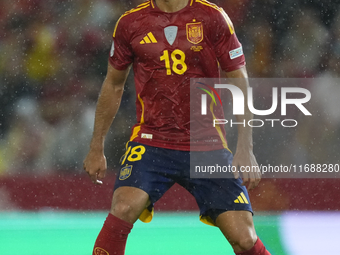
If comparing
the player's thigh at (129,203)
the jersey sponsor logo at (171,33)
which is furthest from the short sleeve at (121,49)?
the player's thigh at (129,203)

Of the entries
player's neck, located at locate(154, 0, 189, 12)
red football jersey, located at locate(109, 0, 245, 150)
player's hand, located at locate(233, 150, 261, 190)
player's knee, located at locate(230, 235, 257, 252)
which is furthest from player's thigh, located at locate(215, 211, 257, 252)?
player's neck, located at locate(154, 0, 189, 12)

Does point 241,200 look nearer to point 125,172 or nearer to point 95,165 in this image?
point 125,172

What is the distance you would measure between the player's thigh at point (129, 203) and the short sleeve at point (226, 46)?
74 centimetres

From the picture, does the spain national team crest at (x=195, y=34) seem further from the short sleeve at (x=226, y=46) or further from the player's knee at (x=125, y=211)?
the player's knee at (x=125, y=211)

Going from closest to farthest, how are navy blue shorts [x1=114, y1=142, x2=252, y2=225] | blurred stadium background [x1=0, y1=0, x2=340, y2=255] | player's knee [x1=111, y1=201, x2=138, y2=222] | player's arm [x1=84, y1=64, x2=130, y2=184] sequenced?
player's knee [x1=111, y1=201, x2=138, y2=222] < navy blue shorts [x1=114, y1=142, x2=252, y2=225] < player's arm [x1=84, y1=64, x2=130, y2=184] < blurred stadium background [x1=0, y1=0, x2=340, y2=255]

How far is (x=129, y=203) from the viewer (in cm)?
242

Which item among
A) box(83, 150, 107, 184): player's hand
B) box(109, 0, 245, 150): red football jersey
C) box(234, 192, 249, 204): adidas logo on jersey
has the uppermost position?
box(109, 0, 245, 150): red football jersey

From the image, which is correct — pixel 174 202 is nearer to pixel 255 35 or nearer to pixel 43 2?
pixel 255 35

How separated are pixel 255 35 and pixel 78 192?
2287 millimetres

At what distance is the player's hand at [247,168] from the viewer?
2.51 metres

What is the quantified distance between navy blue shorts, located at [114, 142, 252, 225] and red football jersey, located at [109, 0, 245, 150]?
0.06 metres

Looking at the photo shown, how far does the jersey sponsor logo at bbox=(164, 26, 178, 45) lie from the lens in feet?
8.61

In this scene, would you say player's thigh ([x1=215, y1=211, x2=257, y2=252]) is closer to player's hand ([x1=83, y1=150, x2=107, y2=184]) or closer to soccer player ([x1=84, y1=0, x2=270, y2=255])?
soccer player ([x1=84, y1=0, x2=270, y2=255])

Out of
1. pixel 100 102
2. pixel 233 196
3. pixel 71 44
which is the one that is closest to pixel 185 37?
pixel 100 102
